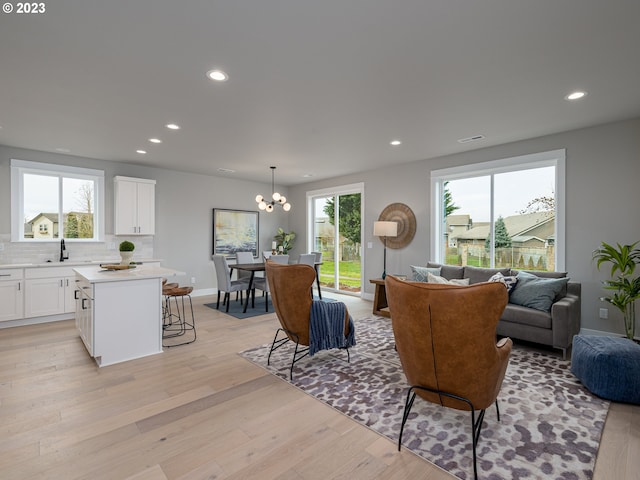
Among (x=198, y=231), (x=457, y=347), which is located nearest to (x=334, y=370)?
(x=457, y=347)

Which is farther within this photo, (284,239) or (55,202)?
(284,239)

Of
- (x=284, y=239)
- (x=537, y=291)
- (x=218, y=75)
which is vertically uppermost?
(x=218, y=75)

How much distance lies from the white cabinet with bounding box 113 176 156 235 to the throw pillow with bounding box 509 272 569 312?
236 inches

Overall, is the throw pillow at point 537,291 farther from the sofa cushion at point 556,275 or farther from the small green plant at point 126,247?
the small green plant at point 126,247

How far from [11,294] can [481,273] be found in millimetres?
6490

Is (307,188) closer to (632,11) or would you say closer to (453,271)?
(453,271)

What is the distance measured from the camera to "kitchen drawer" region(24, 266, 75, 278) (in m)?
4.56

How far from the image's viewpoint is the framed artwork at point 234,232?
23.7ft

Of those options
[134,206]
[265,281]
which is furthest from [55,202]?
[265,281]

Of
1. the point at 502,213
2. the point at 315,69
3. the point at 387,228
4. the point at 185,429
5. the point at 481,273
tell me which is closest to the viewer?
the point at 185,429

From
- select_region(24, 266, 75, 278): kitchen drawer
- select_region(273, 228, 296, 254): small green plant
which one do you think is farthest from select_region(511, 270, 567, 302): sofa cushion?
select_region(24, 266, 75, 278): kitchen drawer

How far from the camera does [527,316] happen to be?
3604 mm

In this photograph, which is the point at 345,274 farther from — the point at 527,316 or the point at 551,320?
the point at 551,320

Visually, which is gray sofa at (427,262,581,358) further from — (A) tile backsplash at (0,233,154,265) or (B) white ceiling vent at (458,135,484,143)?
(A) tile backsplash at (0,233,154,265)
